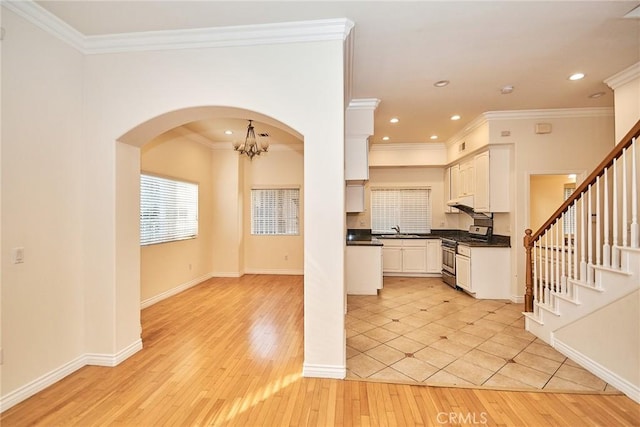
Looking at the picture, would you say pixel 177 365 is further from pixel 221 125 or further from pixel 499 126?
pixel 499 126

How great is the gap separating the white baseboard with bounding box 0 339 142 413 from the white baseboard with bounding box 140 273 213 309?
1.54 m

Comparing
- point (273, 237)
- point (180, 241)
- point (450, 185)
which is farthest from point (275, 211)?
point (450, 185)

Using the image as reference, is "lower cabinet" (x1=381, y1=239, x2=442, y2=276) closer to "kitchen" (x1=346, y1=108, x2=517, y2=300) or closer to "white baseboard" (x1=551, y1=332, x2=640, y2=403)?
"kitchen" (x1=346, y1=108, x2=517, y2=300)

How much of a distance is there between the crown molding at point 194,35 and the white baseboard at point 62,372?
2.77m

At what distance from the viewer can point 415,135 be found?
5684 mm

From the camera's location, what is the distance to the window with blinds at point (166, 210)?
4.34 m

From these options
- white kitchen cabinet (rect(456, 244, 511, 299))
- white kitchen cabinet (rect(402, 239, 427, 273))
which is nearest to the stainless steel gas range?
white kitchen cabinet (rect(402, 239, 427, 273))

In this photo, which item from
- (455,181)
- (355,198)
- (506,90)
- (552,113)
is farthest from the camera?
(455,181)

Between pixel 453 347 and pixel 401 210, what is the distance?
4.16 meters

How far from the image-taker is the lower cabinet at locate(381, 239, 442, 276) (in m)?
6.16

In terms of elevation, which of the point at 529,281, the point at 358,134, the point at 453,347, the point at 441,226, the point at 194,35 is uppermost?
the point at 194,35

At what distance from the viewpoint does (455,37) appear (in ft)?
8.50

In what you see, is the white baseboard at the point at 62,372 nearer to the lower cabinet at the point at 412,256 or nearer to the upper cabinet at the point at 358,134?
the upper cabinet at the point at 358,134

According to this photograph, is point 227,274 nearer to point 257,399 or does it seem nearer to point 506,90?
point 257,399
